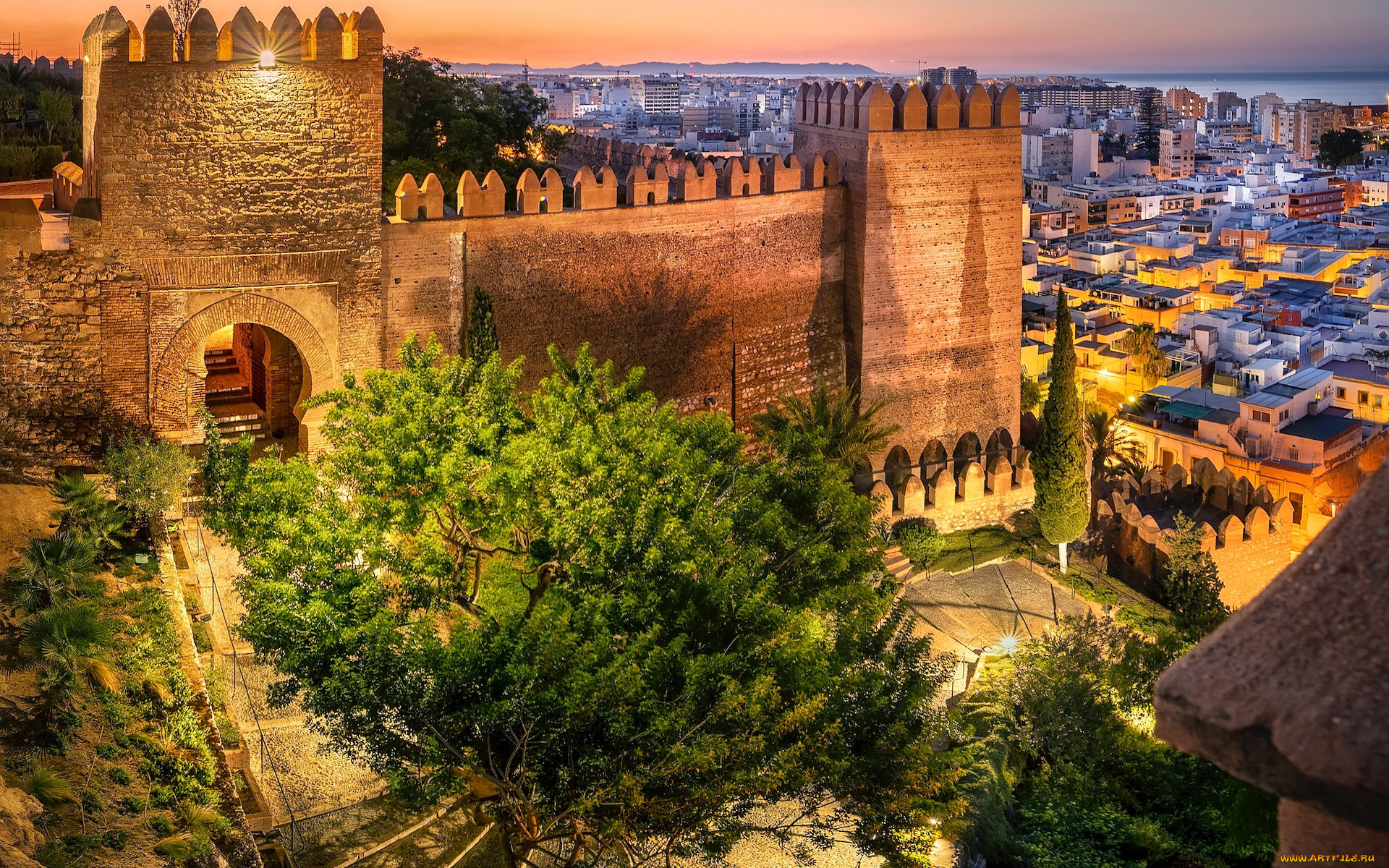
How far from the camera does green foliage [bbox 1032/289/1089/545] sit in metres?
17.5

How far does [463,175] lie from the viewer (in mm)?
14344

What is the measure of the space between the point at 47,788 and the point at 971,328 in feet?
41.5

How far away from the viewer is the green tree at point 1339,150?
107188 mm

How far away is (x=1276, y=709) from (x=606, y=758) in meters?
6.74

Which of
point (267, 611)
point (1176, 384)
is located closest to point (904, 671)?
point (267, 611)

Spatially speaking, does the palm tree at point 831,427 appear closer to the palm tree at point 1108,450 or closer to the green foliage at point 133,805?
the palm tree at point 1108,450

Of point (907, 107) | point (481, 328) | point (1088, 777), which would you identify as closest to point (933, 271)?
point (907, 107)

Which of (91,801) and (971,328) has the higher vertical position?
(971,328)

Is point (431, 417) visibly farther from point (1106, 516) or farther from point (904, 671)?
point (1106, 516)

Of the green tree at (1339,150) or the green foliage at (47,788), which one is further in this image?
the green tree at (1339,150)

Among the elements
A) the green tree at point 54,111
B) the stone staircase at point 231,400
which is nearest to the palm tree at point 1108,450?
the stone staircase at point 231,400

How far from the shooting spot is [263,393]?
1620 cm

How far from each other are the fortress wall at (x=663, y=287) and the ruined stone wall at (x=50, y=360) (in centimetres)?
266

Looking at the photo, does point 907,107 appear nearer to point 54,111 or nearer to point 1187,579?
point 1187,579
